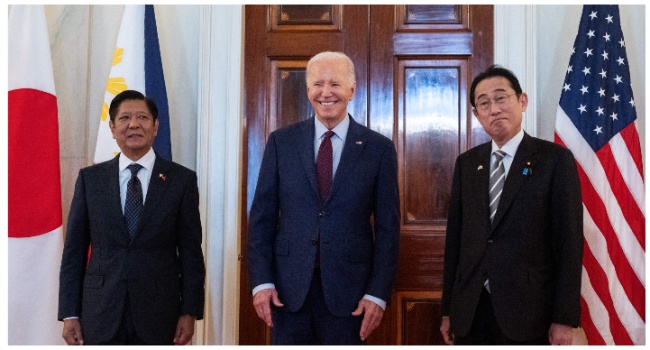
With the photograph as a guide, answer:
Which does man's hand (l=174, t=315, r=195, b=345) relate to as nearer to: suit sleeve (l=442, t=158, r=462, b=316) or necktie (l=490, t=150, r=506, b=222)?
suit sleeve (l=442, t=158, r=462, b=316)

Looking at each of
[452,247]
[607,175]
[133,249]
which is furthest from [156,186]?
[607,175]

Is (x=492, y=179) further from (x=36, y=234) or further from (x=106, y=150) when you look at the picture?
(x=36, y=234)

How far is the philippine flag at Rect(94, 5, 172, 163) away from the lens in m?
3.02

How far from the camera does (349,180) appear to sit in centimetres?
220

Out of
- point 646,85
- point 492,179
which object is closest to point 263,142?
point 492,179

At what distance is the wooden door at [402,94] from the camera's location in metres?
3.18

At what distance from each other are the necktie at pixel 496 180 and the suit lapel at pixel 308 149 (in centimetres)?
62

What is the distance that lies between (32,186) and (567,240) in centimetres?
234

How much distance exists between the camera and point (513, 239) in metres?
2.11

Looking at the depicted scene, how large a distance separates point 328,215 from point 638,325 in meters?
1.62

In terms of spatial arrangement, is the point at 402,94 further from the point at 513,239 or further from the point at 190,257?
the point at 190,257

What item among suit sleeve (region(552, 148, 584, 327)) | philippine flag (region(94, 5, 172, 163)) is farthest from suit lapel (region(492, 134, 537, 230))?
philippine flag (region(94, 5, 172, 163))

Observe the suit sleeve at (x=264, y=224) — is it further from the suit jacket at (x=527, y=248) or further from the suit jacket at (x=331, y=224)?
the suit jacket at (x=527, y=248)

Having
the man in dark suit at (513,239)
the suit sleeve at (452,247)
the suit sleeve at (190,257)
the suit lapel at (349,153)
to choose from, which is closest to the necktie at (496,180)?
the man in dark suit at (513,239)
